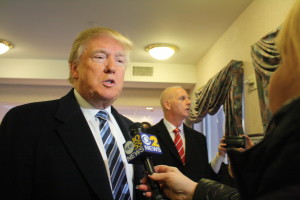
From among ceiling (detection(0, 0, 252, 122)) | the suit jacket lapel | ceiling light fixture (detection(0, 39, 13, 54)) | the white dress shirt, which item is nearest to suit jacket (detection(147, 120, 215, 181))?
the white dress shirt

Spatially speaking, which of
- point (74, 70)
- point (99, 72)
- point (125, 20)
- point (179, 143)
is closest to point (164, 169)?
point (99, 72)

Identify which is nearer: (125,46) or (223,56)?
(125,46)

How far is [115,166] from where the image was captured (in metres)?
1.09

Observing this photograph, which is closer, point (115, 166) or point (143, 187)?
point (143, 187)

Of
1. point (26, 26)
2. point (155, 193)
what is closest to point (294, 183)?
point (155, 193)

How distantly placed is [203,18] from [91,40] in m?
2.23

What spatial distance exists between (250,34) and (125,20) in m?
1.49

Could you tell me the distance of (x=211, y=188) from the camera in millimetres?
958

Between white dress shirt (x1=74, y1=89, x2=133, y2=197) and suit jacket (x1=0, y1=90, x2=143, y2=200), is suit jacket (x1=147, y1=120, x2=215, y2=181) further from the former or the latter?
suit jacket (x1=0, y1=90, x2=143, y2=200)

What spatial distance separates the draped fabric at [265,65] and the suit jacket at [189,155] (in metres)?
0.64

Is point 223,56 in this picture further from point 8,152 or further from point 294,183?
point 294,183

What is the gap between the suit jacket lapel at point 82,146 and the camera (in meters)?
0.97

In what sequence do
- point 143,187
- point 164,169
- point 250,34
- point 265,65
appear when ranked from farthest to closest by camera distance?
point 250,34 → point 265,65 → point 164,169 → point 143,187

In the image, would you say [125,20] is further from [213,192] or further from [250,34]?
[213,192]
